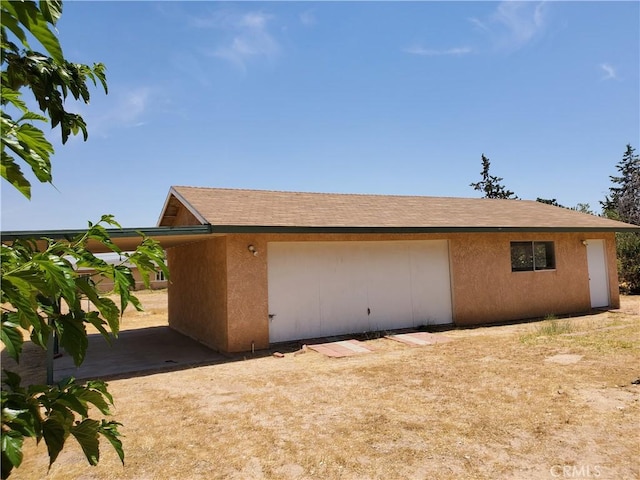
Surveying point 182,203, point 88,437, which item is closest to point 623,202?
point 182,203

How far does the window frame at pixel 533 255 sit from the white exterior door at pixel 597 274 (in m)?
1.96

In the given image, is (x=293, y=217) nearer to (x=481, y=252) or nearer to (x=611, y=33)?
(x=481, y=252)

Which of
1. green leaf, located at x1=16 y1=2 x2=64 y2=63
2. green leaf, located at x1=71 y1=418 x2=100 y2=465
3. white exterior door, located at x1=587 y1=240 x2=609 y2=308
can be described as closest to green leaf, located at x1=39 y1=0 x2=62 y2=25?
green leaf, located at x1=16 y1=2 x2=64 y2=63

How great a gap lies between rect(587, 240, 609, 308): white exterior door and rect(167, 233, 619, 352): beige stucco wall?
0.25 metres

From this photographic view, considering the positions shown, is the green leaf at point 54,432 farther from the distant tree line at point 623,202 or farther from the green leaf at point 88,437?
the distant tree line at point 623,202

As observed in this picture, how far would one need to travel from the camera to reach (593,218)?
1691 centimetres

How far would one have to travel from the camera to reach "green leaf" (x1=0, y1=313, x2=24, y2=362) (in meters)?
1.04

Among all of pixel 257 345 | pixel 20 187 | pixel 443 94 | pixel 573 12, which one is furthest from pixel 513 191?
pixel 20 187

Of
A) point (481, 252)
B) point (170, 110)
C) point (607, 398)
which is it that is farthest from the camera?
point (481, 252)

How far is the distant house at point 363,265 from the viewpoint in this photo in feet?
33.4

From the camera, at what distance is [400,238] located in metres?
12.4

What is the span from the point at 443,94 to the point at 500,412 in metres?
12.3

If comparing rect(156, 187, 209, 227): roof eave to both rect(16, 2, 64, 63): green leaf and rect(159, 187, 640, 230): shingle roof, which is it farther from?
rect(16, 2, 64, 63): green leaf
